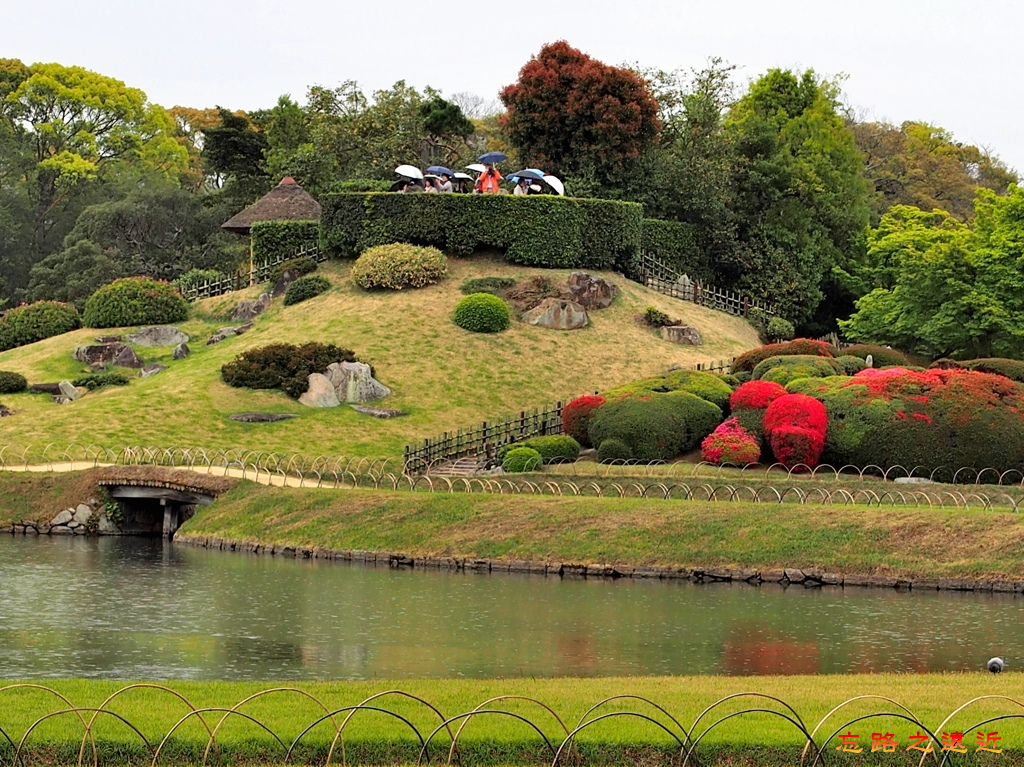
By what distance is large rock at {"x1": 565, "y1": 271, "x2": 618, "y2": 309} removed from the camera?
62.7 metres

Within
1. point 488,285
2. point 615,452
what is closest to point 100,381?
point 488,285

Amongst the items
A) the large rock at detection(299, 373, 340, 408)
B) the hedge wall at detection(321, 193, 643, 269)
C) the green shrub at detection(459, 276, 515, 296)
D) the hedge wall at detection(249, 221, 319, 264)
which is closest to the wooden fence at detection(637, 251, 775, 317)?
the hedge wall at detection(321, 193, 643, 269)

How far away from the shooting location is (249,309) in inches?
2496

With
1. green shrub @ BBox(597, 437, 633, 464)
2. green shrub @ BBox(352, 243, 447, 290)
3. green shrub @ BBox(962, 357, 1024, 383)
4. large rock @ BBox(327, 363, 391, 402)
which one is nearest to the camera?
green shrub @ BBox(597, 437, 633, 464)

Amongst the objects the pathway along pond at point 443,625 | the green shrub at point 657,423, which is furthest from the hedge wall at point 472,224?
the pathway along pond at point 443,625

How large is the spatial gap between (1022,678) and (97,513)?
94.3ft

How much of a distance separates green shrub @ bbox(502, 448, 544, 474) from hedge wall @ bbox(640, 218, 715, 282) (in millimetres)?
25595

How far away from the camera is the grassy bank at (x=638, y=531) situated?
1331 inches

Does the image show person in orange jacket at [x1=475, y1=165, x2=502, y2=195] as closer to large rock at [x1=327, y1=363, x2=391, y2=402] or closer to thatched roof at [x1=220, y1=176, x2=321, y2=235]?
thatched roof at [x1=220, y1=176, x2=321, y2=235]

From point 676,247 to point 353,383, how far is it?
71.7 ft

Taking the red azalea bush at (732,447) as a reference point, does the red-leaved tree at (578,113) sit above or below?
above

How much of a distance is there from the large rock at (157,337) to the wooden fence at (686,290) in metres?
20.7

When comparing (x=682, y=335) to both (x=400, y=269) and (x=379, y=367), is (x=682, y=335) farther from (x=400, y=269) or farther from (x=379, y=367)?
(x=379, y=367)

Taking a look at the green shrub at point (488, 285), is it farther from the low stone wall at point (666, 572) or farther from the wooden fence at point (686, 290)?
the low stone wall at point (666, 572)
